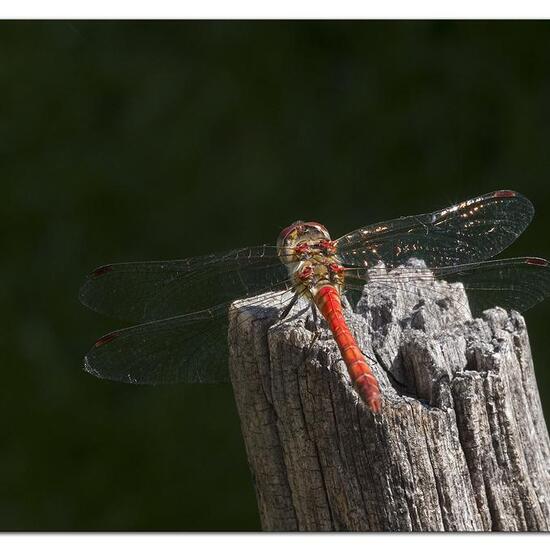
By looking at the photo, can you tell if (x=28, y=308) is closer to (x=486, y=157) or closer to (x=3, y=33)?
(x=3, y=33)

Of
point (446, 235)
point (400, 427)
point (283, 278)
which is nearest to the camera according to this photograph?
point (400, 427)

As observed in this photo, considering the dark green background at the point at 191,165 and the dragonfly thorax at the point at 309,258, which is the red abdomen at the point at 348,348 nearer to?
the dragonfly thorax at the point at 309,258

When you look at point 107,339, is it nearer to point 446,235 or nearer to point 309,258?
point 309,258

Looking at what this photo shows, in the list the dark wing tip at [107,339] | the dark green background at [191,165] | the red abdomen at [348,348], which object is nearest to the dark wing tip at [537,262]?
the red abdomen at [348,348]

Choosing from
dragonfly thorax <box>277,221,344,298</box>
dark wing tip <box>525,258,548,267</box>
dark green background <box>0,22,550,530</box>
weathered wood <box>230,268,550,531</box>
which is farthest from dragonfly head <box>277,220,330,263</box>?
dark green background <box>0,22,550,530</box>

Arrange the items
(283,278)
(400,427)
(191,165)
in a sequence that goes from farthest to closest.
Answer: (191,165) → (283,278) → (400,427)

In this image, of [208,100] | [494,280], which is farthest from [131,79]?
[494,280]

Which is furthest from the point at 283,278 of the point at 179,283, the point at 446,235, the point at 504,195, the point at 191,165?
the point at 191,165
